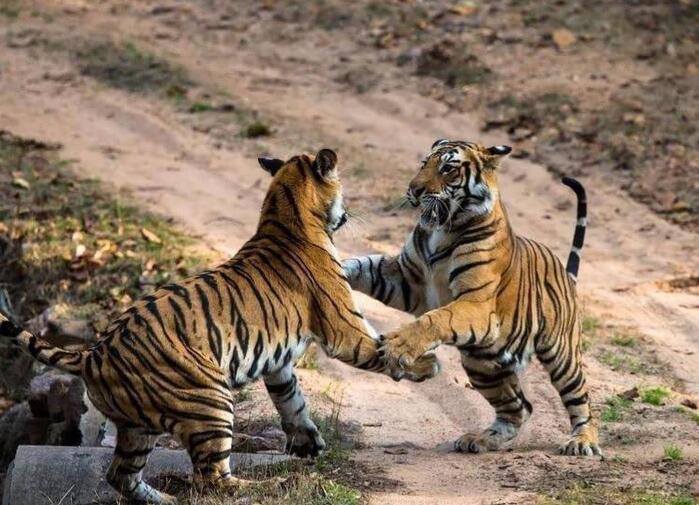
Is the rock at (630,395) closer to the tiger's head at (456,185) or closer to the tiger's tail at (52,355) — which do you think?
the tiger's head at (456,185)

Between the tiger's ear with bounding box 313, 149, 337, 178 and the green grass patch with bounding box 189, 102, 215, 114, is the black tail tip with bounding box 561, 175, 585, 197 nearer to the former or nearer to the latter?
the tiger's ear with bounding box 313, 149, 337, 178

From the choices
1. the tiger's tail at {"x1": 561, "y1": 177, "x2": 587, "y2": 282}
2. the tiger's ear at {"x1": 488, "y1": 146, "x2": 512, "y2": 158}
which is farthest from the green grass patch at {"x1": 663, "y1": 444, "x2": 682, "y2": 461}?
the tiger's ear at {"x1": 488, "y1": 146, "x2": 512, "y2": 158}

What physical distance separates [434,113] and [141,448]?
304 inches

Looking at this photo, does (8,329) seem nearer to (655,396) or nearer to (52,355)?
(52,355)

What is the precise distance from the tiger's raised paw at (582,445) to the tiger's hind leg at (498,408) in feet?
1.06

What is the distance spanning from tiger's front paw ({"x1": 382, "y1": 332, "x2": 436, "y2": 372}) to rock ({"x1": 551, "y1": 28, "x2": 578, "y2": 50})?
28.1 ft

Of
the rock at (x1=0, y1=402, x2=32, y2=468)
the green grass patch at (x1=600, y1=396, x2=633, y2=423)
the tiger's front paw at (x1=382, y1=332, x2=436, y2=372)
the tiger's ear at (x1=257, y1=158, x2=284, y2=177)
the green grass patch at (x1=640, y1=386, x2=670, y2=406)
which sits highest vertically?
the tiger's ear at (x1=257, y1=158, x2=284, y2=177)

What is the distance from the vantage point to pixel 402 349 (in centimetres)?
598

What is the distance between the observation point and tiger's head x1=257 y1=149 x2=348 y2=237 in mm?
6105

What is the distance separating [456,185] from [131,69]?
820 centimetres

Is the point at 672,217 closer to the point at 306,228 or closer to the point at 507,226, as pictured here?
the point at 507,226

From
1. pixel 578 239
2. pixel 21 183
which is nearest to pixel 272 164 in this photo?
pixel 578 239

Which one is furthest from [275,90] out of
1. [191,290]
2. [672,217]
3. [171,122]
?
[191,290]

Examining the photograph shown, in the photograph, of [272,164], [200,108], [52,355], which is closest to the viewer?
[52,355]
